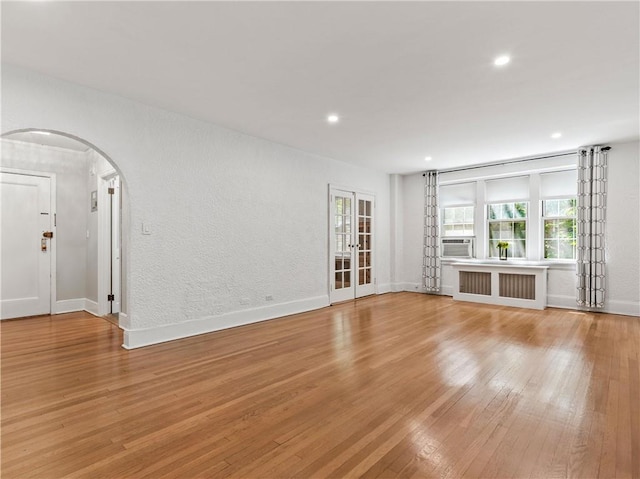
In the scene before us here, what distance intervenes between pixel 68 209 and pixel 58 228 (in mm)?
367

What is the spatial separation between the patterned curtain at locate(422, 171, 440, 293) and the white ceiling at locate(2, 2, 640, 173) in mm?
2814

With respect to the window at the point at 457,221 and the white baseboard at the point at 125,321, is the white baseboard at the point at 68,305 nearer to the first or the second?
the white baseboard at the point at 125,321

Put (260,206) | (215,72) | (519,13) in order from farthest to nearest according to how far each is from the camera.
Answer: (260,206) < (215,72) < (519,13)

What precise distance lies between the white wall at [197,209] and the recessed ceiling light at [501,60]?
339cm

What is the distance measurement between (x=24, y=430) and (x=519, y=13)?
14.2ft

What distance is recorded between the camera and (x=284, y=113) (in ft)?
13.7

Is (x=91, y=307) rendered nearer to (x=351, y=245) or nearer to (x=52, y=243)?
(x=52, y=243)

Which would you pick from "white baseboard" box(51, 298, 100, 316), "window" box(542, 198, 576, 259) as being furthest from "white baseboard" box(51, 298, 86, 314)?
"window" box(542, 198, 576, 259)

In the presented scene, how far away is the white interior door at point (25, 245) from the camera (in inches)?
201

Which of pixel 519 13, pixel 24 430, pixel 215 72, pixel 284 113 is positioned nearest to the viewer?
pixel 24 430

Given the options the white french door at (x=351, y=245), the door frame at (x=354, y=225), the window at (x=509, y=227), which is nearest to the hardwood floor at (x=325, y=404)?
the door frame at (x=354, y=225)

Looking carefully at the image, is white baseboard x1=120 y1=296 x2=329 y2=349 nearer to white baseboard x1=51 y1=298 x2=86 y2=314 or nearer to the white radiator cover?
white baseboard x1=51 y1=298 x2=86 y2=314

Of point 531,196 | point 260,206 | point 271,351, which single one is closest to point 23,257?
point 260,206

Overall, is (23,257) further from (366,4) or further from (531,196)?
(531,196)
